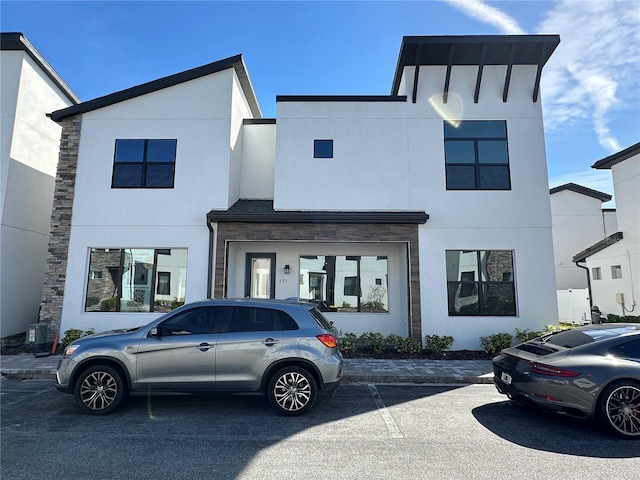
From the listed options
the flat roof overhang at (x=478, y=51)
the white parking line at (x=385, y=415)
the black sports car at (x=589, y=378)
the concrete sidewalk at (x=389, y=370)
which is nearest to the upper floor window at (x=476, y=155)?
the flat roof overhang at (x=478, y=51)

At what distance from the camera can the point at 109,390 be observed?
5234mm

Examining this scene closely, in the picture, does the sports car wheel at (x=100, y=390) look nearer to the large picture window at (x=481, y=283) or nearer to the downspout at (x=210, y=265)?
the downspout at (x=210, y=265)

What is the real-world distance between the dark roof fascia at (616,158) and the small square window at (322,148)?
1123 centimetres

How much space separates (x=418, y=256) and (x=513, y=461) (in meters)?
6.33

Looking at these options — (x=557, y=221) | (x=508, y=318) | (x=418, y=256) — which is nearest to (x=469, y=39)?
(x=418, y=256)

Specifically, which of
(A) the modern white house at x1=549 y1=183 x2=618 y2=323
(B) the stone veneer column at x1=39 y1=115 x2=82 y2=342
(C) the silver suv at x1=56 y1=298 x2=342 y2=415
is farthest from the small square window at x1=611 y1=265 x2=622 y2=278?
(B) the stone veneer column at x1=39 y1=115 x2=82 y2=342

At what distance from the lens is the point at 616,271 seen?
14.8 m

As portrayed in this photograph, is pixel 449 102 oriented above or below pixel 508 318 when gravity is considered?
above

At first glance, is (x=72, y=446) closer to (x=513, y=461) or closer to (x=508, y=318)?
(x=513, y=461)

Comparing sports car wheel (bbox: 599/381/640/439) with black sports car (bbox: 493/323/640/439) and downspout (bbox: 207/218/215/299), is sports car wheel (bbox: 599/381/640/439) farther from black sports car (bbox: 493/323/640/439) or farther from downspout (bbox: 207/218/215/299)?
downspout (bbox: 207/218/215/299)

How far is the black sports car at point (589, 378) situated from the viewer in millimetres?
4574

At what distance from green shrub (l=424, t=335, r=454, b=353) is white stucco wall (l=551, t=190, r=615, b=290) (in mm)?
14611

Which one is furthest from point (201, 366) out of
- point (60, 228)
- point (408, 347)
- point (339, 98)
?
point (339, 98)

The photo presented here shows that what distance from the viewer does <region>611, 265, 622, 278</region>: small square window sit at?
14.6 meters
